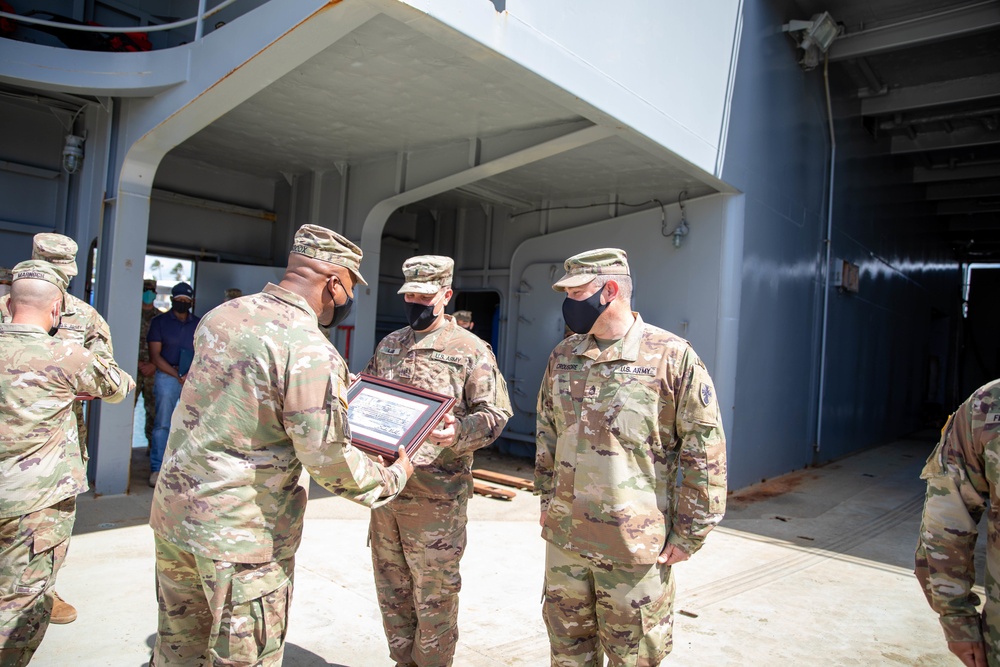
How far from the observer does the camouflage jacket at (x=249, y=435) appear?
6.31ft

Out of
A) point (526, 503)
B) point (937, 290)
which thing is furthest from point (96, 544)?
point (937, 290)

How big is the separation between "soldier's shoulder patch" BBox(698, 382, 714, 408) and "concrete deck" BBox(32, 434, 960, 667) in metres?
1.62

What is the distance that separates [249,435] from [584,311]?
129 centimetres

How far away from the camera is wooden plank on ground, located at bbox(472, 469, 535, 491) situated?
696cm

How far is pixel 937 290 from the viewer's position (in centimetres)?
1627

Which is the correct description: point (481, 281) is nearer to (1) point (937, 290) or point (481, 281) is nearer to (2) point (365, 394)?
(2) point (365, 394)

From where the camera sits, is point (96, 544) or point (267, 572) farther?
point (96, 544)

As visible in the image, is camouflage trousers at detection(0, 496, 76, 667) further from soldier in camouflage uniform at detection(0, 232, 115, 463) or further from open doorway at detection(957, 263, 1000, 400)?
open doorway at detection(957, 263, 1000, 400)

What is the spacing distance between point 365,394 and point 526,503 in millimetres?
4119

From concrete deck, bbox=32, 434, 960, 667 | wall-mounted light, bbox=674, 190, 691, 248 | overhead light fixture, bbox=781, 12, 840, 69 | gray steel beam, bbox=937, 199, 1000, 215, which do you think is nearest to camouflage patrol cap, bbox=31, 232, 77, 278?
concrete deck, bbox=32, 434, 960, 667

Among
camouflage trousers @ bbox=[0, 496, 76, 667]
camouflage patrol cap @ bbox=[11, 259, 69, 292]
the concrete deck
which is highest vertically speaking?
camouflage patrol cap @ bbox=[11, 259, 69, 292]

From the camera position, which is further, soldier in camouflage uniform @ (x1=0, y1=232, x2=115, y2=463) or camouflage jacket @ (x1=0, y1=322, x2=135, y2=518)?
soldier in camouflage uniform @ (x1=0, y1=232, x2=115, y2=463)

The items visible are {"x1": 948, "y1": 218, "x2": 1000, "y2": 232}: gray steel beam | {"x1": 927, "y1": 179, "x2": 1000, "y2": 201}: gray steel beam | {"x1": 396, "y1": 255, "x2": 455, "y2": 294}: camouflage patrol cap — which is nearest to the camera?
{"x1": 396, "y1": 255, "x2": 455, "y2": 294}: camouflage patrol cap

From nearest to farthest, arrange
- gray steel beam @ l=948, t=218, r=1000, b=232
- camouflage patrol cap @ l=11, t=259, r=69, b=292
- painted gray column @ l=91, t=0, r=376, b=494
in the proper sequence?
camouflage patrol cap @ l=11, t=259, r=69, b=292
painted gray column @ l=91, t=0, r=376, b=494
gray steel beam @ l=948, t=218, r=1000, b=232
